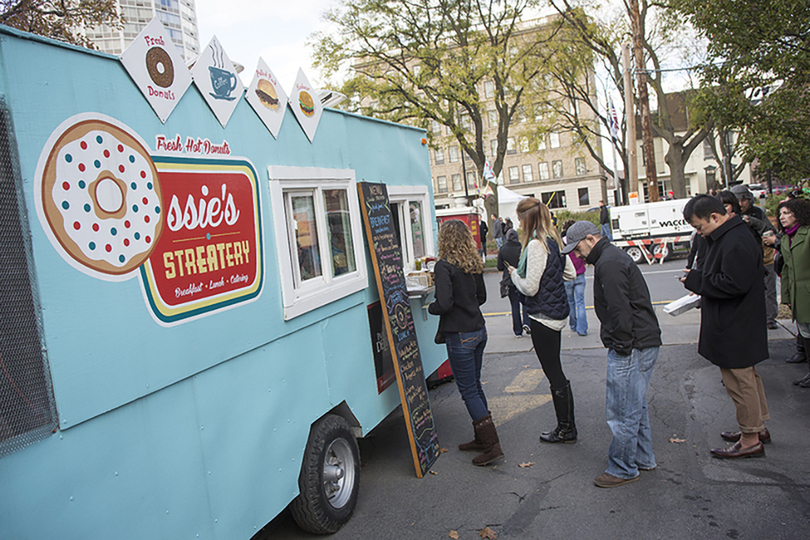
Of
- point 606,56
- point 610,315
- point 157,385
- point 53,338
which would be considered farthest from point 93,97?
point 606,56

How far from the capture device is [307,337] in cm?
379

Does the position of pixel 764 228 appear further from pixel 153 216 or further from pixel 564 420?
pixel 153 216

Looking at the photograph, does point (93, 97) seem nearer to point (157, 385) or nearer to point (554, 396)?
point (157, 385)

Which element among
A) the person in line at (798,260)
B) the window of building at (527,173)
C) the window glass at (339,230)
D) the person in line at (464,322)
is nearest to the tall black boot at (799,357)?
the person in line at (798,260)

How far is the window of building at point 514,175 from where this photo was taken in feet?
204

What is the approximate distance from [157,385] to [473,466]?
9.73 ft

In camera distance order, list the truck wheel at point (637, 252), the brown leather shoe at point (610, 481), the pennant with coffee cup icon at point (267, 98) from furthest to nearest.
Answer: the truck wheel at point (637, 252) < the brown leather shoe at point (610, 481) < the pennant with coffee cup icon at point (267, 98)

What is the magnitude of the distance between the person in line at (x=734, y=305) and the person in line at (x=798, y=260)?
4.62 feet

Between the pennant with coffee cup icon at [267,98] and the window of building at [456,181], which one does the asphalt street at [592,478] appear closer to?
the pennant with coffee cup icon at [267,98]

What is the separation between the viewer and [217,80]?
3121 millimetres

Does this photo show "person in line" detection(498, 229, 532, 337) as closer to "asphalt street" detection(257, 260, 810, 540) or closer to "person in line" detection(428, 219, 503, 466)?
"asphalt street" detection(257, 260, 810, 540)

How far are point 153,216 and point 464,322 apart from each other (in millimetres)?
2726

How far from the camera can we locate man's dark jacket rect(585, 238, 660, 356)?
3.91 metres

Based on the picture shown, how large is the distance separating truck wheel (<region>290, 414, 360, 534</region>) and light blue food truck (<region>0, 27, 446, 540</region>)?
1 cm
